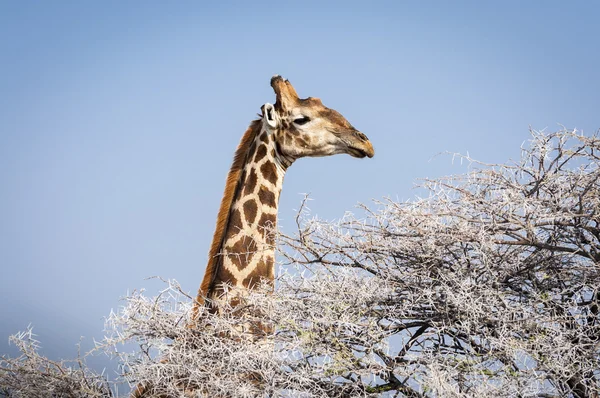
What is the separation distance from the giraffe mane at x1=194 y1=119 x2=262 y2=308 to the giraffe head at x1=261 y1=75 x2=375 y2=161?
0.24 metres

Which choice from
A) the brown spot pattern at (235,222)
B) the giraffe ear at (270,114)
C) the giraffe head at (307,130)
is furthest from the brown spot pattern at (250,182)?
the giraffe ear at (270,114)

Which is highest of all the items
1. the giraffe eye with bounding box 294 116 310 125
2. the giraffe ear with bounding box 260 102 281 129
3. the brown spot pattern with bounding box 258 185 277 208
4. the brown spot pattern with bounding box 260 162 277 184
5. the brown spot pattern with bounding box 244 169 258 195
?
the giraffe eye with bounding box 294 116 310 125

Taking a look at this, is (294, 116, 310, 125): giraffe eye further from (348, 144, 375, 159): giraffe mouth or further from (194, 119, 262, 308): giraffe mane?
(348, 144, 375, 159): giraffe mouth

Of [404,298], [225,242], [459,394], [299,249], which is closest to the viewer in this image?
[459,394]

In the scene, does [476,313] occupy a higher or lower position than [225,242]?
lower

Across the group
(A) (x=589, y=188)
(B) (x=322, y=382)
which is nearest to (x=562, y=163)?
(A) (x=589, y=188)

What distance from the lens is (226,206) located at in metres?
6.43

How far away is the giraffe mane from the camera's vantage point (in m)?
5.92

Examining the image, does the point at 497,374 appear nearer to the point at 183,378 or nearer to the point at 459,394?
the point at 459,394

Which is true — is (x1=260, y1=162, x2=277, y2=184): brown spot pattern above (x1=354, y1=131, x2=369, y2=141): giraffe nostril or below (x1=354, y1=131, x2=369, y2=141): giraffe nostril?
below

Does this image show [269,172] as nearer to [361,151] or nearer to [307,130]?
[307,130]

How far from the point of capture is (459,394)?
4.40 metres

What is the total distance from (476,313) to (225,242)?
2417mm

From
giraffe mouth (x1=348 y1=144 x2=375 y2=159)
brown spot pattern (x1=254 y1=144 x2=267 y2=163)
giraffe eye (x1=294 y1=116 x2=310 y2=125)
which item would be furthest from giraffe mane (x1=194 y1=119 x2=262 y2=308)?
giraffe mouth (x1=348 y1=144 x2=375 y2=159)
